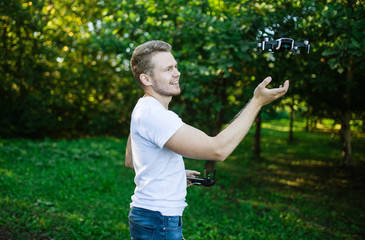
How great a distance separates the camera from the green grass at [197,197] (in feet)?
14.4

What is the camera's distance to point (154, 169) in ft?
5.93

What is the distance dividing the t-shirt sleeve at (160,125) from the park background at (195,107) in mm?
1973

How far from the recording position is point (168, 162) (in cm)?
181

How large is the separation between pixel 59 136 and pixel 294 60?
9376 mm

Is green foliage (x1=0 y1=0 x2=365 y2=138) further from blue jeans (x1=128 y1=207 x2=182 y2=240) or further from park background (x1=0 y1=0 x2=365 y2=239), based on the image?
blue jeans (x1=128 y1=207 x2=182 y2=240)

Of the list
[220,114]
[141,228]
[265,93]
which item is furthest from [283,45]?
[220,114]

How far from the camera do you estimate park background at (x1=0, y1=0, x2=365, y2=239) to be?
4293 millimetres

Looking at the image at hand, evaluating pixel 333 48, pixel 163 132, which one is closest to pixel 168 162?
pixel 163 132

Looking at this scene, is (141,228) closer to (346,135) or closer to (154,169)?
(154,169)

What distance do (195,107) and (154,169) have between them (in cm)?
474

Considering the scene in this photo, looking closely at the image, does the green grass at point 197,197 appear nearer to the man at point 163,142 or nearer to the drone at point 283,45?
the man at point 163,142

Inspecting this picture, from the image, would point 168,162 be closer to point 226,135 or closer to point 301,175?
point 226,135

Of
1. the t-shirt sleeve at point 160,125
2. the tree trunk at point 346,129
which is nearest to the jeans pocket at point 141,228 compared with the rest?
the t-shirt sleeve at point 160,125

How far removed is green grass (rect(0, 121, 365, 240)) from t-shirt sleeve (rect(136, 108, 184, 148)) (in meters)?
2.82
